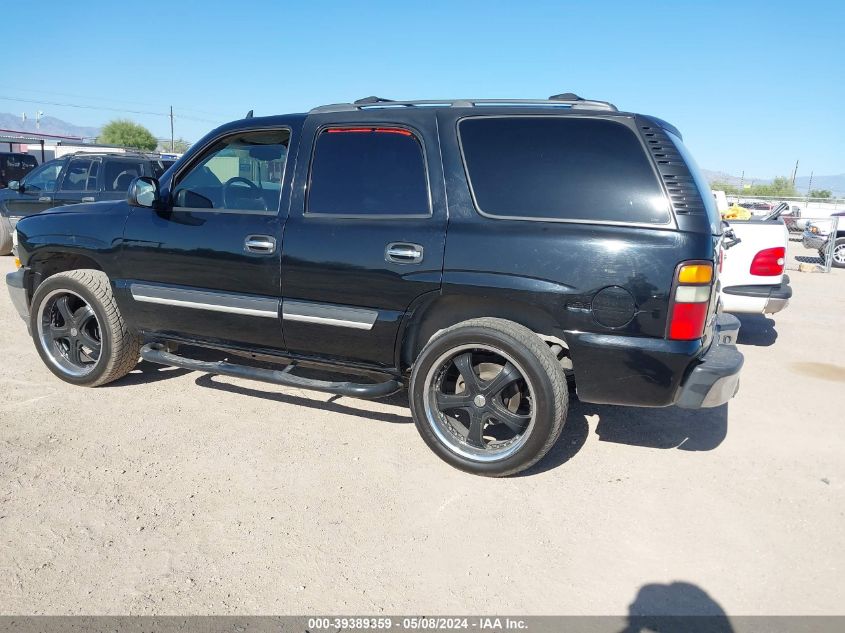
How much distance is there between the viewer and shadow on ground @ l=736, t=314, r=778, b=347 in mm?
6691

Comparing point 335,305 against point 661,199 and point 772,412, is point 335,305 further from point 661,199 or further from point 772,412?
point 772,412

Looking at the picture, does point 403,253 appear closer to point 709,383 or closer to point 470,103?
point 470,103

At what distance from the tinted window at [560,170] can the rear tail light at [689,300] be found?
0.93 ft

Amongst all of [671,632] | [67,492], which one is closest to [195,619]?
[67,492]

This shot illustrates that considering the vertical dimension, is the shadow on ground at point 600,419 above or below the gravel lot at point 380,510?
above

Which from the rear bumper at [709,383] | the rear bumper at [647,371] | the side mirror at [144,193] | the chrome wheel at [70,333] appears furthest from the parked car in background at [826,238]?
the chrome wheel at [70,333]

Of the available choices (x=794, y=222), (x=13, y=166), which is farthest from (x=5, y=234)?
(x=794, y=222)

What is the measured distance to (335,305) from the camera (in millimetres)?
3656

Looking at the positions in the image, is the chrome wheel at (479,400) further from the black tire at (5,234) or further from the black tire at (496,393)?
the black tire at (5,234)

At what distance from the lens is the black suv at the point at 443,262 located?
3.08m

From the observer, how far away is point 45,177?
33.9 feet

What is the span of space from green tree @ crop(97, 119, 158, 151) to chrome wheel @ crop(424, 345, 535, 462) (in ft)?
219

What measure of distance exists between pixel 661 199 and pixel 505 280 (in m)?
0.85

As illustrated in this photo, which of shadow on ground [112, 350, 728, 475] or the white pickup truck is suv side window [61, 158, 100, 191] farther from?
the white pickup truck
